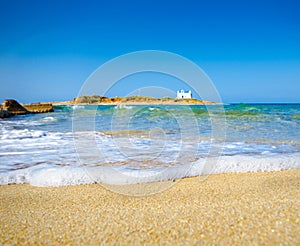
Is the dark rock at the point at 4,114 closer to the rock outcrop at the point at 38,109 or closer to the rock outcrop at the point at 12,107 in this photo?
the rock outcrop at the point at 12,107

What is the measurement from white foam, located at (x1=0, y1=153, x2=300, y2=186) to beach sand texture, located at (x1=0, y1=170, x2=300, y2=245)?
38 centimetres

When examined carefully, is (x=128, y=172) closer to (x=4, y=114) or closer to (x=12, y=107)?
(x=4, y=114)

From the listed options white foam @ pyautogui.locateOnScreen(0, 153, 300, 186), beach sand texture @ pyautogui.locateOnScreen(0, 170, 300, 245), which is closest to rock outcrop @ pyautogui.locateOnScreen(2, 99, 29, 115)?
white foam @ pyautogui.locateOnScreen(0, 153, 300, 186)

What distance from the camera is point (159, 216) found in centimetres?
197

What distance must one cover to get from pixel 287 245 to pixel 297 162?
297 cm

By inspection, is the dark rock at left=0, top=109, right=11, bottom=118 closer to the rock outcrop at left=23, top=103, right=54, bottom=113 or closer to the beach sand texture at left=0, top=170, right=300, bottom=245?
the rock outcrop at left=23, top=103, right=54, bottom=113

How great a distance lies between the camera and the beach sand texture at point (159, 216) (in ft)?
5.36

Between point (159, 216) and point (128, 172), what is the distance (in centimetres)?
167

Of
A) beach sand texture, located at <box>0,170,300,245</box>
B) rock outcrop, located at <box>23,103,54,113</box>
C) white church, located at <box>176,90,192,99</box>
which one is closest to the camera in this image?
beach sand texture, located at <box>0,170,300,245</box>

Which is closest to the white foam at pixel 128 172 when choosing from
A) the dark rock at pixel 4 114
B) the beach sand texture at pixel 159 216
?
the beach sand texture at pixel 159 216

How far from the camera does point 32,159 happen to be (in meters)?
4.34

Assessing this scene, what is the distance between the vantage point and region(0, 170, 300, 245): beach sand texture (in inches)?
64.3

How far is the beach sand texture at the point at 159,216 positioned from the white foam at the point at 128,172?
1.24 ft

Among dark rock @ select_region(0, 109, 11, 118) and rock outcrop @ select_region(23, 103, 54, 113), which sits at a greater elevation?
rock outcrop @ select_region(23, 103, 54, 113)
